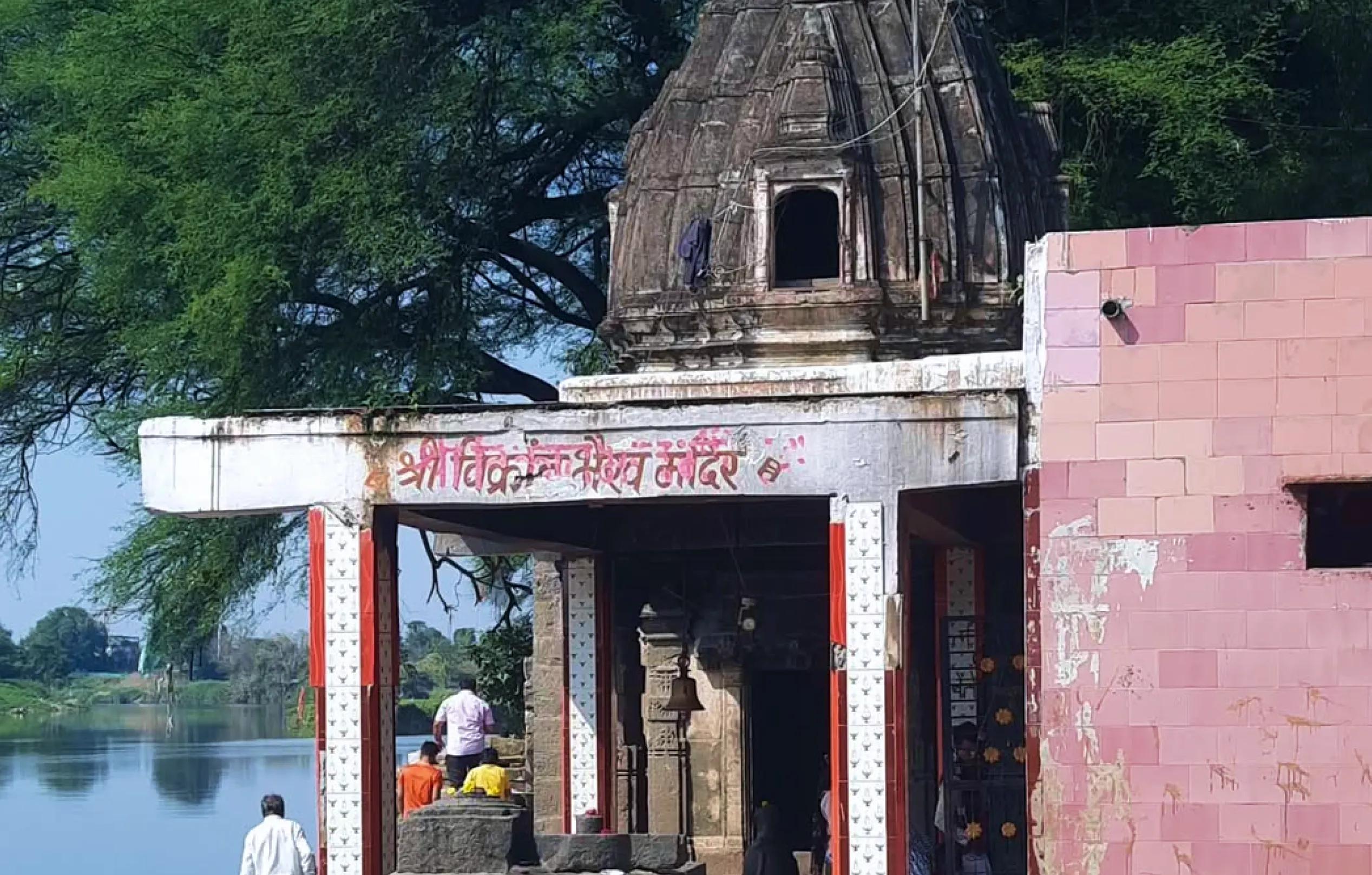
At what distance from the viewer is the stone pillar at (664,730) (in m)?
18.9

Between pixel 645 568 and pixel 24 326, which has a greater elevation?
pixel 24 326

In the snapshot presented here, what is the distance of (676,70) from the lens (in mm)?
19391

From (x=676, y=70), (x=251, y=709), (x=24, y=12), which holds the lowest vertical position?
(x=251, y=709)

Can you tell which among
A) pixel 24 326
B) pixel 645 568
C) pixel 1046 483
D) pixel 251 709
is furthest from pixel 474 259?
pixel 251 709

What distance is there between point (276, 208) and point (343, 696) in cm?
840

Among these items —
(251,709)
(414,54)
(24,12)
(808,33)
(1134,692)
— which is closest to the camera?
(1134,692)

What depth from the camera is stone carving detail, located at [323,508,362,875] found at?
14.8 metres

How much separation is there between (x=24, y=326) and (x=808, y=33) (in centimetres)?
1063

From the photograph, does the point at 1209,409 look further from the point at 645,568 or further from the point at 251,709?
the point at 251,709

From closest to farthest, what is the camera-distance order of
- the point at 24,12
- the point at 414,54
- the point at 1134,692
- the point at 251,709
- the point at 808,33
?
the point at 1134,692 < the point at 808,33 < the point at 414,54 < the point at 24,12 < the point at 251,709

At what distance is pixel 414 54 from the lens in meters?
23.8

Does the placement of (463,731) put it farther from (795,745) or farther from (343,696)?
(343,696)

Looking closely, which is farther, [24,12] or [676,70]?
[24,12]

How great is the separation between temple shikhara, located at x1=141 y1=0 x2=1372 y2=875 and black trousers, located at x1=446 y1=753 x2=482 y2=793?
1.46m
